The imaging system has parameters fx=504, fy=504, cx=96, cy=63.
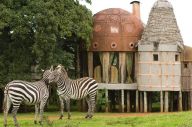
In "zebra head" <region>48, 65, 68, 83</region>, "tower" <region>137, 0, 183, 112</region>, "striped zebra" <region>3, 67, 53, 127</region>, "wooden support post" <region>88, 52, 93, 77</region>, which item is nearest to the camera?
"striped zebra" <region>3, 67, 53, 127</region>

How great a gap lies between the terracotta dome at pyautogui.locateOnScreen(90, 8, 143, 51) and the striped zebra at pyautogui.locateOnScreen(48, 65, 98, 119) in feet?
37.2

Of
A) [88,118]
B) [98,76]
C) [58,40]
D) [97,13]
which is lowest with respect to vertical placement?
[88,118]

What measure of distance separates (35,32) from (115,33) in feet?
23.0

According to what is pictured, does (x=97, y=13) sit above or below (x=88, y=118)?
above

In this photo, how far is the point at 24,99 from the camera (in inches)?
814

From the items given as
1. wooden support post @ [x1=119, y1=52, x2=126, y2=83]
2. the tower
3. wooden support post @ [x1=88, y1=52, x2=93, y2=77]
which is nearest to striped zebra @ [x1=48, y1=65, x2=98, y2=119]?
the tower

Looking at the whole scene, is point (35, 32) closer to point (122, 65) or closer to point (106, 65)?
point (106, 65)

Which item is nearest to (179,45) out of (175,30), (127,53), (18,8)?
(175,30)

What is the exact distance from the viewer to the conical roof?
1451 inches

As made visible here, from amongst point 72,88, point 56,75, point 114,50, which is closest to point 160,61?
point 114,50

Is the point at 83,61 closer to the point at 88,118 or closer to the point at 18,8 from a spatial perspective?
the point at 18,8

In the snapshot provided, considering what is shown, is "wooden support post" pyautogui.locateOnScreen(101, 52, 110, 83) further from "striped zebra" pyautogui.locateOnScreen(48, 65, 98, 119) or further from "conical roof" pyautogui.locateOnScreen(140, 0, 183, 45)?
"striped zebra" pyautogui.locateOnScreen(48, 65, 98, 119)

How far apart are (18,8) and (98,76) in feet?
26.8

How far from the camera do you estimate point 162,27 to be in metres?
37.2
